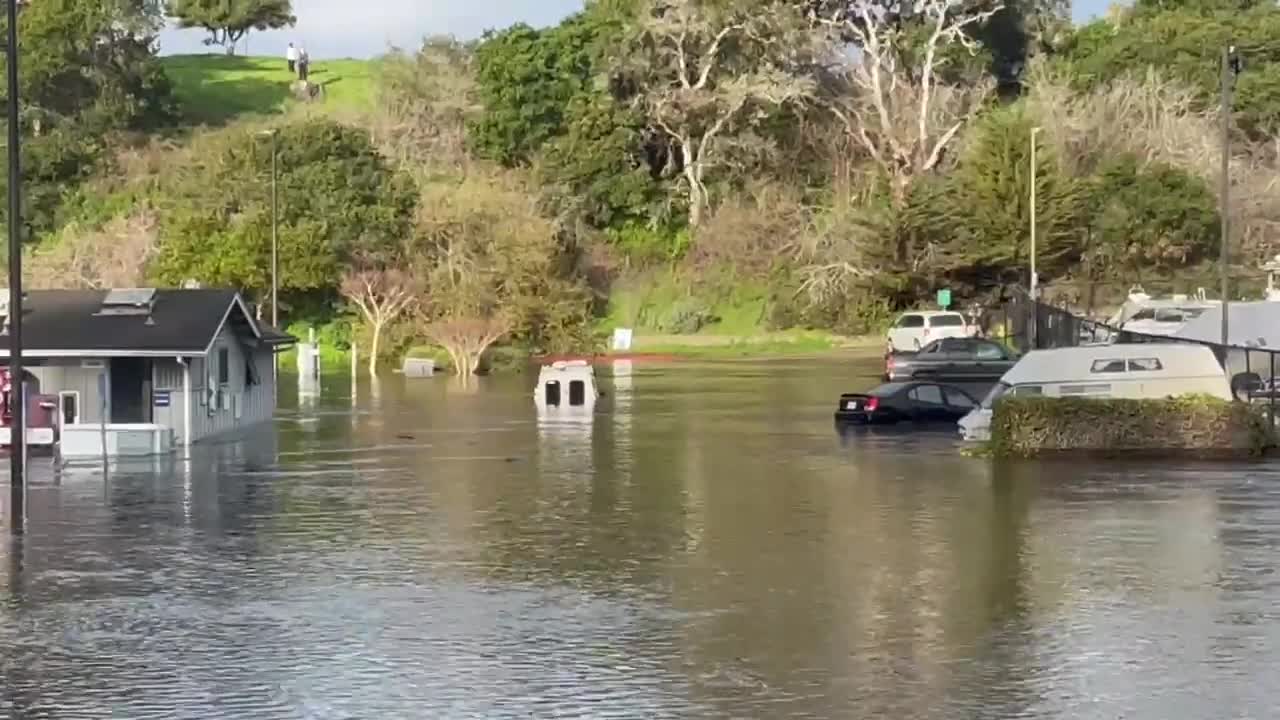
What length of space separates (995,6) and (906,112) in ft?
22.1

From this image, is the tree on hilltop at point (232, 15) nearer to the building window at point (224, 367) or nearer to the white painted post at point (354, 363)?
the white painted post at point (354, 363)

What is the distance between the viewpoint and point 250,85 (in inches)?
4902

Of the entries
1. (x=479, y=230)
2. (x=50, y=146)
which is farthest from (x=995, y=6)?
(x=50, y=146)

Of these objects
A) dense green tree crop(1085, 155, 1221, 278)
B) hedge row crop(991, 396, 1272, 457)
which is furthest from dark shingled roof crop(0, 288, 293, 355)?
dense green tree crop(1085, 155, 1221, 278)

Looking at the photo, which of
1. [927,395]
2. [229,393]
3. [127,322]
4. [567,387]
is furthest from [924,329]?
[127,322]

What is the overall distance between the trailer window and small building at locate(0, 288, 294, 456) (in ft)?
54.8

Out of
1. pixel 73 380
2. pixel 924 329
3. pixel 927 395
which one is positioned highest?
pixel 924 329

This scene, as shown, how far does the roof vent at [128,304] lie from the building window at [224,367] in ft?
6.17

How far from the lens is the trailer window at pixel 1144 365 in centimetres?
3278

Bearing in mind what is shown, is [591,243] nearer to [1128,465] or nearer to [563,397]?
[563,397]

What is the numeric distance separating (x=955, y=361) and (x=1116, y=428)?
647 inches

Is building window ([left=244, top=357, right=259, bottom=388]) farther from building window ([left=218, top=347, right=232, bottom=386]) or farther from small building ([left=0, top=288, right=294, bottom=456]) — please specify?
small building ([left=0, top=288, right=294, bottom=456])

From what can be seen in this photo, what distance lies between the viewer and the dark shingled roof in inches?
1313

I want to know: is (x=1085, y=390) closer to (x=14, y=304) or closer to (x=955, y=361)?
(x=955, y=361)
